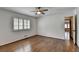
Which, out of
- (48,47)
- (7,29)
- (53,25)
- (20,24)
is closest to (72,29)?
(53,25)

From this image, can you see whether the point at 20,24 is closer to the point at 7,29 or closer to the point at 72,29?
the point at 7,29

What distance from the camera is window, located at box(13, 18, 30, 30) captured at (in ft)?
18.4

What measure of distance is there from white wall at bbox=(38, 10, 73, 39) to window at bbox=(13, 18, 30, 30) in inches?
63.6

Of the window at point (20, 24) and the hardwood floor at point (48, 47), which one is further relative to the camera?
the window at point (20, 24)

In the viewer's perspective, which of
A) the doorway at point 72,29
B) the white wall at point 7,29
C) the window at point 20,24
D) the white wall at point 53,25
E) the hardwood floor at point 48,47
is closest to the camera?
the hardwood floor at point 48,47

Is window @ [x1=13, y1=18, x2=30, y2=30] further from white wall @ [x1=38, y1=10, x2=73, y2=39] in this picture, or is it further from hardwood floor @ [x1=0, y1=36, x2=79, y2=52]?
white wall @ [x1=38, y1=10, x2=73, y2=39]

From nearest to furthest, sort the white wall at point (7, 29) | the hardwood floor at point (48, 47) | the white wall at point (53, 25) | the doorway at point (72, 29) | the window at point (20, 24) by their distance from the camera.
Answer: the hardwood floor at point (48, 47)
the white wall at point (7, 29)
the doorway at point (72, 29)
the window at point (20, 24)
the white wall at point (53, 25)

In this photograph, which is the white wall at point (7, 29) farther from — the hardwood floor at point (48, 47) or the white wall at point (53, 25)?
the white wall at point (53, 25)

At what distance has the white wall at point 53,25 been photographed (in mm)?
6235

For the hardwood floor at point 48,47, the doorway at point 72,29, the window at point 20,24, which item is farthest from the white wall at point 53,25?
the hardwood floor at point 48,47

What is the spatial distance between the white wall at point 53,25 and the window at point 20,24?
162cm
